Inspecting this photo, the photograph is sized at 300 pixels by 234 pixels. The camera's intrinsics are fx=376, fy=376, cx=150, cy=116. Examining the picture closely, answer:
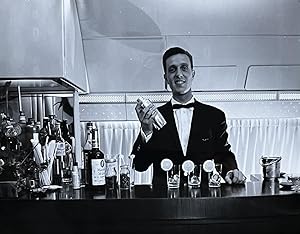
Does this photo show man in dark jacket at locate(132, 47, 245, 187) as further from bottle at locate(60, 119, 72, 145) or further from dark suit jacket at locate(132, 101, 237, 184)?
bottle at locate(60, 119, 72, 145)

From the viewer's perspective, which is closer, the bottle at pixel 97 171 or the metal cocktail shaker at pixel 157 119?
the bottle at pixel 97 171

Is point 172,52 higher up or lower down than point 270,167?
higher up

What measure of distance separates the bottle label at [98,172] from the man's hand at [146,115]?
1.44ft

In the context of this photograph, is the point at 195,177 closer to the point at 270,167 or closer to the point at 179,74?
the point at 270,167

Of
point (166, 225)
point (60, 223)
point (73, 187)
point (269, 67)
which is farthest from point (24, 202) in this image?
point (269, 67)

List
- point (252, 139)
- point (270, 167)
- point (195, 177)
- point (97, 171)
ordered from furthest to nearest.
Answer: point (252, 139) → point (270, 167) → point (195, 177) → point (97, 171)

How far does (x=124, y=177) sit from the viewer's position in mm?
1654

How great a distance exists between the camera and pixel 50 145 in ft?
5.58

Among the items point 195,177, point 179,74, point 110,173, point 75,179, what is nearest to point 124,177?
point 110,173

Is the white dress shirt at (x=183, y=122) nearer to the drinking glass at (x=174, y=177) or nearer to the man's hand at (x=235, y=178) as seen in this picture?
the drinking glass at (x=174, y=177)

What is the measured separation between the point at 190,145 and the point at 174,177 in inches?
12.3

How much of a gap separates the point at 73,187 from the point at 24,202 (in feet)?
0.88

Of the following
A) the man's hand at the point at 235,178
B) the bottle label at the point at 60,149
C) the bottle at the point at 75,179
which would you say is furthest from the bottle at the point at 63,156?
the man's hand at the point at 235,178

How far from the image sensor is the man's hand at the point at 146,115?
2.00 meters
